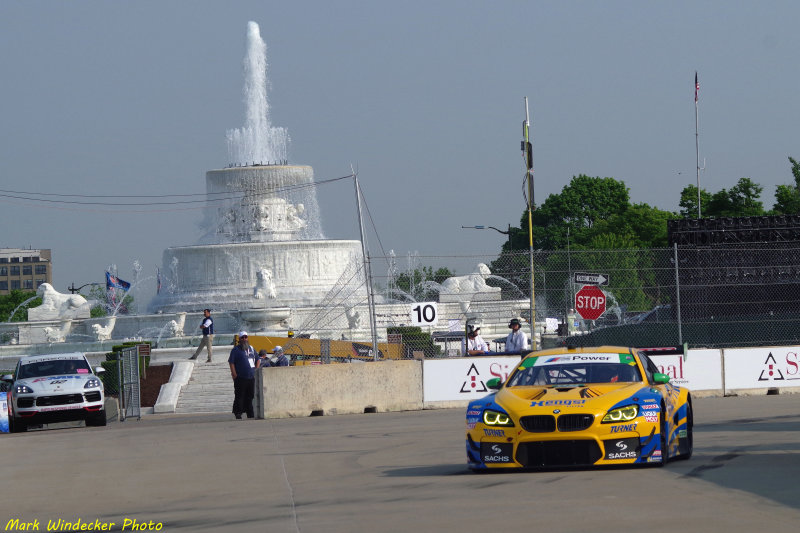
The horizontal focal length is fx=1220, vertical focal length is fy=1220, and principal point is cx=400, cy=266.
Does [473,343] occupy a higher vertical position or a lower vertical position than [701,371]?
higher

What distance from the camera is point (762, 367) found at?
79.7ft

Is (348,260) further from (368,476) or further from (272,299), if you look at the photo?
(368,476)

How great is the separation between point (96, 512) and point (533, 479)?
12.4 ft

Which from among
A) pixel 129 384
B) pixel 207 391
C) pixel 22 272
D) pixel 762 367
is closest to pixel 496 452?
pixel 762 367

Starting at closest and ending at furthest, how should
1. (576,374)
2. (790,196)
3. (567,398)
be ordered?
1. (567,398)
2. (576,374)
3. (790,196)

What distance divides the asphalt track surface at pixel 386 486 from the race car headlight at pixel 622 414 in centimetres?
49

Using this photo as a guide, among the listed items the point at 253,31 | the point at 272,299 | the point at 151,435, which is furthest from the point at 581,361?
the point at 253,31

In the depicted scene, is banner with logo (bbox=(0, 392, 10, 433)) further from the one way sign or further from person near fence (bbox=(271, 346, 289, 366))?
the one way sign

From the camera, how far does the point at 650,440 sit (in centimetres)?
1120

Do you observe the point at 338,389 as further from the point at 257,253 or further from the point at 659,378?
the point at 257,253

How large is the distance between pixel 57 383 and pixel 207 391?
35.9 feet

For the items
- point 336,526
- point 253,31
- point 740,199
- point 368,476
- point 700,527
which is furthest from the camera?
point 740,199

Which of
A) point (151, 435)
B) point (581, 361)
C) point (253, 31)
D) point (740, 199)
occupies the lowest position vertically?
point (151, 435)

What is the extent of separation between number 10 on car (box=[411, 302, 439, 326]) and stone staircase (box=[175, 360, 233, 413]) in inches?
332
